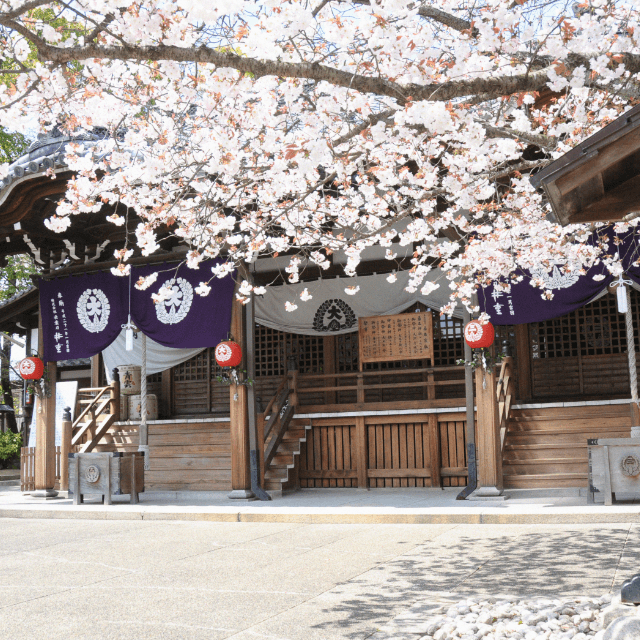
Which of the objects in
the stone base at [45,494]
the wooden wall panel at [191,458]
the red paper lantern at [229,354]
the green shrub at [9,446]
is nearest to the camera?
the red paper lantern at [229,354]

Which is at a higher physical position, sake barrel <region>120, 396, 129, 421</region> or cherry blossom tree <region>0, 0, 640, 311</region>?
cherry blossom tree <region>0, 0, 640, 311</region>

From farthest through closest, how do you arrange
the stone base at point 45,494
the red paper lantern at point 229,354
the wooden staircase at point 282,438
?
the stone base at point 45,494, the wooden staircase at point 282,438, the red paper lantern at point 229,354

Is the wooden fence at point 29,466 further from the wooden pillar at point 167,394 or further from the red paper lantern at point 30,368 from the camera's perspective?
the wooden pillar at point 167,394

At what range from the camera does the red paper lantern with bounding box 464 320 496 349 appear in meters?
10.5

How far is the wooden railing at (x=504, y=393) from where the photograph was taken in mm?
11484

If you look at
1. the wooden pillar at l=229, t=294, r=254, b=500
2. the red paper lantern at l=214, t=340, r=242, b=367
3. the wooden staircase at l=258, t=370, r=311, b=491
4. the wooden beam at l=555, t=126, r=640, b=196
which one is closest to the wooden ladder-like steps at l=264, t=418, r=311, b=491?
the wooden staircase at l=258, t=370, r=311, b=491

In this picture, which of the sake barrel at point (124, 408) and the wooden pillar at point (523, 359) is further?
the sake barrel at point (124, 408)

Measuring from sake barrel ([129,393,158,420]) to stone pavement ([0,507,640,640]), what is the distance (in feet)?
18.9

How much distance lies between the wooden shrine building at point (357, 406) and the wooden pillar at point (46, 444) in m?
0.04

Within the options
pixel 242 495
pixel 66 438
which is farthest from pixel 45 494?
pixel 242 495

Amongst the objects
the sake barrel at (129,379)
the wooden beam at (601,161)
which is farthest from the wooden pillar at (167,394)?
the wooden beam at (601,161)

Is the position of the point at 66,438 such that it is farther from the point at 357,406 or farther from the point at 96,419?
the point at 357,406

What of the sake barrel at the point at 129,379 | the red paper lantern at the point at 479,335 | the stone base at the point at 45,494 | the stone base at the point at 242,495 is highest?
the red paper lantern at the point at 479,335

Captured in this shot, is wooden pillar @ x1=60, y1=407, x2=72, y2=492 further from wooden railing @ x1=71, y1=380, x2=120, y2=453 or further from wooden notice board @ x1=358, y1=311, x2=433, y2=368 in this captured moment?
wooden notice board @ x1=358, y1=311, x2=433, y2=368
